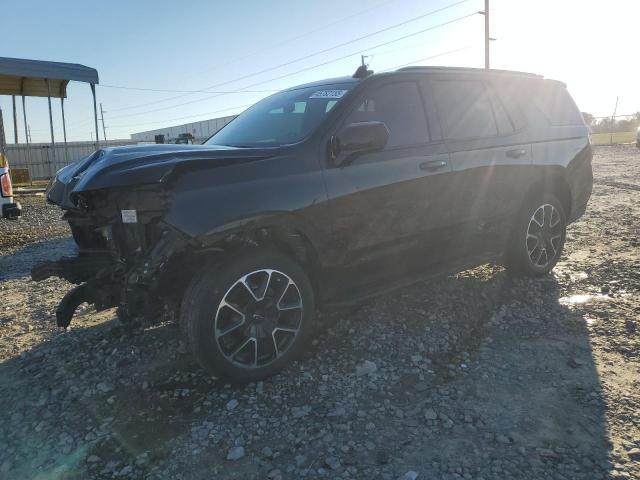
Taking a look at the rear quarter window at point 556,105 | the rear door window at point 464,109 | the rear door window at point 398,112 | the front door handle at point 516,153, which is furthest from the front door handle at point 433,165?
the rear quarter window at point 556,105

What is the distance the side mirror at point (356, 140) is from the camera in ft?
10.4

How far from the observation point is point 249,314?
3064mm

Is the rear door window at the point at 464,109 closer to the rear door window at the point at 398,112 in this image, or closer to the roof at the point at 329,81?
the rear door window at the point at 398,112

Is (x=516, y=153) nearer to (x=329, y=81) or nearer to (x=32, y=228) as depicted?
(x=329, y=81)

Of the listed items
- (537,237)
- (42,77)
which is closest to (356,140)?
(537,237)

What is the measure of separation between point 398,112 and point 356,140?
0.81m

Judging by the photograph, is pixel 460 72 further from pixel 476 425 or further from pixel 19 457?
pixel 19 457

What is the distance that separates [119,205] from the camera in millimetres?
2955

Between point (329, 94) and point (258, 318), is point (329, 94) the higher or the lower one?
the higher one

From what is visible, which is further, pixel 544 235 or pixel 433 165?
pixel 544 235

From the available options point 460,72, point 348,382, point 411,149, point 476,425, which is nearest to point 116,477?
point 348,382

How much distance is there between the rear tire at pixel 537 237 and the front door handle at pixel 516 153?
47 centimetres

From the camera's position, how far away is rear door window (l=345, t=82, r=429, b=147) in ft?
11.9

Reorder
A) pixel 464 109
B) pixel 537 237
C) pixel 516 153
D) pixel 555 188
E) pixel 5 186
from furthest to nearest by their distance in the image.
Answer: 1. pixel 5 186
2. pixel 555 188
3. pixel 537 237
4. pixel 516 153
5. pixel 464 109
